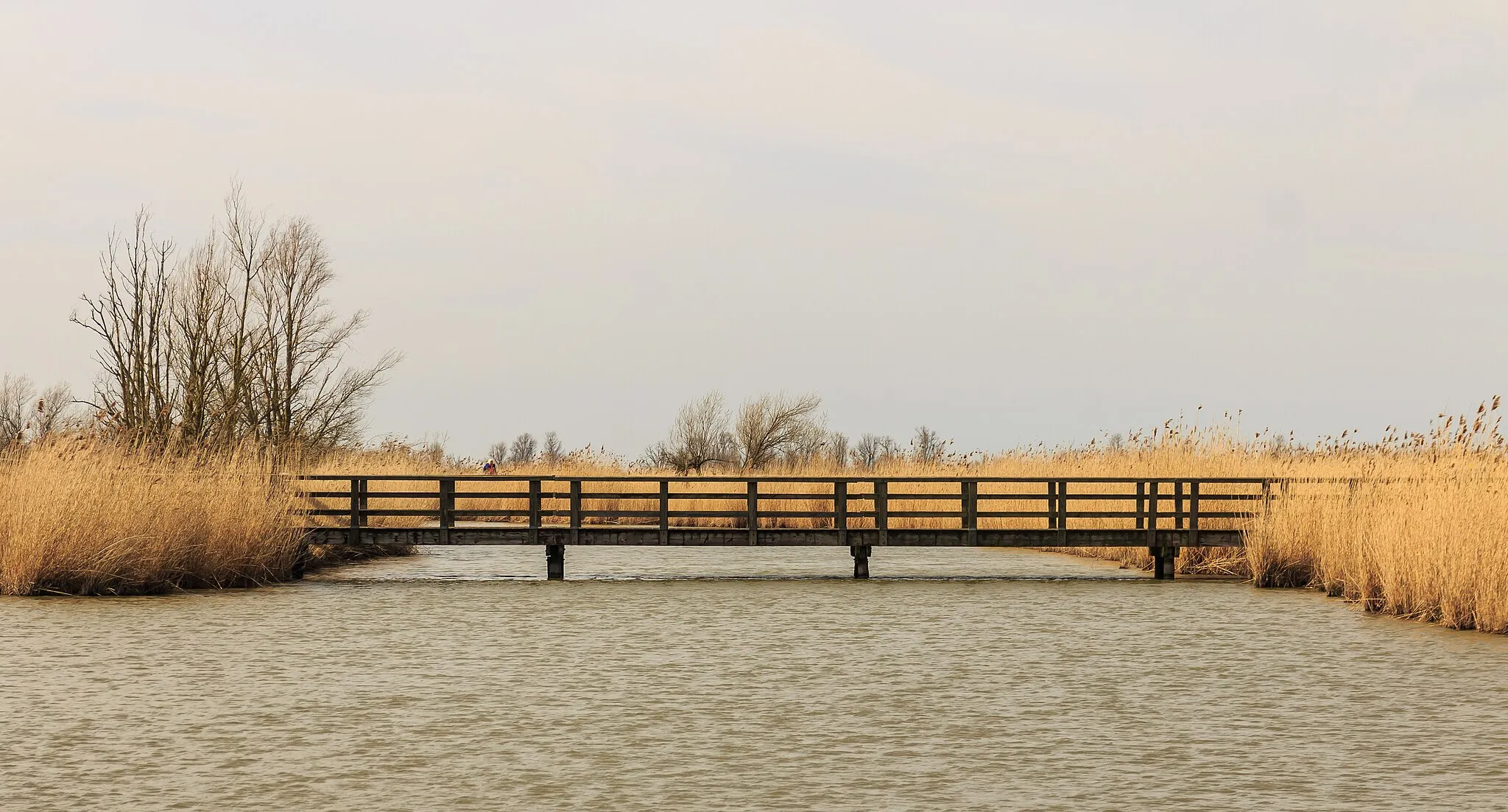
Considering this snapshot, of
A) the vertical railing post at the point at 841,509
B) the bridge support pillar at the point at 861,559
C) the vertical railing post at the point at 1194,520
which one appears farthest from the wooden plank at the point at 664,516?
the vertical railing post at the point at 1194,520

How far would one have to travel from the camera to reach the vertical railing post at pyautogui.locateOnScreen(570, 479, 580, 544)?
73.7 ft

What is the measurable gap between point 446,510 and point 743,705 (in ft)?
42.2

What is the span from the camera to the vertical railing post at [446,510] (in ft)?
73.4

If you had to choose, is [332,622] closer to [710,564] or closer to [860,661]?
[860,661]

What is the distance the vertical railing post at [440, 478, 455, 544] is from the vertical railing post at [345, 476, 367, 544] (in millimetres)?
1134

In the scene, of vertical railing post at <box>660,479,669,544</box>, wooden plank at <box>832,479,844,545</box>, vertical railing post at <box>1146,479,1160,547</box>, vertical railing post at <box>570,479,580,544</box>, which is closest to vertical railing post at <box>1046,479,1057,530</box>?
vertical railing post at <box>1146,479,1160,547</box>

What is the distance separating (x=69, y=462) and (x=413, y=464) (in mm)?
16778

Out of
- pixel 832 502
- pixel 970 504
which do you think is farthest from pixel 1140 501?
pixel 832 502

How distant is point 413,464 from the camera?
36.4 meters

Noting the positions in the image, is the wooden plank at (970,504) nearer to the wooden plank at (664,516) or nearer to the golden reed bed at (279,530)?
the golden reed bed at (279,530)

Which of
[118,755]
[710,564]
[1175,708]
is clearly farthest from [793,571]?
[118,755]

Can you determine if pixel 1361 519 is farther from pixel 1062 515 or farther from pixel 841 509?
pixel 841 509

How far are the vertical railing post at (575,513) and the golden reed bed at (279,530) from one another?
3.86 meters

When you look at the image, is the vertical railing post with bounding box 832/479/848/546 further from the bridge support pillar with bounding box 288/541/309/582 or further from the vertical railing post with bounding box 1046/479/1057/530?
the bridge support pillar with bounding box 288/541/309/582
